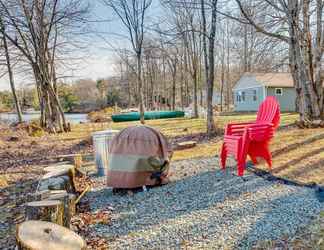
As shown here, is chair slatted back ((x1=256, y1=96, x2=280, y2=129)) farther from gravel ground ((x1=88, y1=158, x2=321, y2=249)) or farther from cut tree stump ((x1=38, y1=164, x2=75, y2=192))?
cut tree stump ((x1=38, y1=164, x2=75, y2=192))

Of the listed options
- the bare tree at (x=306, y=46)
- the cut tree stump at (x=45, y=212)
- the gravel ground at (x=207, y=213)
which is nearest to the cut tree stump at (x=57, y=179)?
the gravel ground at (x=207, y=213)

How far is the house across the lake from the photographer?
22.6 meters

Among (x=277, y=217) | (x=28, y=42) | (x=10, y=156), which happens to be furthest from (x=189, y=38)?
(x=277, y=217)

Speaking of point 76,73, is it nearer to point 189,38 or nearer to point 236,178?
point 189,38

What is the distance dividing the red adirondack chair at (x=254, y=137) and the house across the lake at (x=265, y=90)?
17.5 m

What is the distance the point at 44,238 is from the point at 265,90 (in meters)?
22.4

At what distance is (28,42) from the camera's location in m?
13.5

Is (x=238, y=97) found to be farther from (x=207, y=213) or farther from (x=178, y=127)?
(x=207, y=213)

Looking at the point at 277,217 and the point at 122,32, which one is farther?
the point at 122,32

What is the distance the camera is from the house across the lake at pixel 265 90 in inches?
888

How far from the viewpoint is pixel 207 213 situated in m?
3.28

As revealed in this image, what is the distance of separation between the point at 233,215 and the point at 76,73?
1522 centimetres

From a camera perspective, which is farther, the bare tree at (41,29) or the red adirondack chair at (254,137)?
the bare tree at (41,29)

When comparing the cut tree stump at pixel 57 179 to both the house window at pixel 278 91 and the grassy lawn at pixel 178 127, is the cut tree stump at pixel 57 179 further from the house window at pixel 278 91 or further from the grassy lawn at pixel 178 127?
the house window at pixel 278 91
